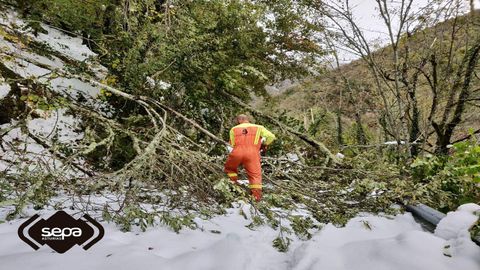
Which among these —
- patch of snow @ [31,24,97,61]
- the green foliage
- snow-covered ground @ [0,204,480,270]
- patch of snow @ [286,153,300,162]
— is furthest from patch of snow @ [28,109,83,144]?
the green foliage

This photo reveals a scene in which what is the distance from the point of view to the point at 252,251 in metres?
2.96

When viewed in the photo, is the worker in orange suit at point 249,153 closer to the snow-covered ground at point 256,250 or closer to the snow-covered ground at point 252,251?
the snow-covered ground at point 256,250

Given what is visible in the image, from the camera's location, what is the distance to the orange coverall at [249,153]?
5043 millimetres

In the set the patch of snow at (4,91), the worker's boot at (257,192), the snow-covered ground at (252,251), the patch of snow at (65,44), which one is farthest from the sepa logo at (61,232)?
the patch of snow at (65,44)

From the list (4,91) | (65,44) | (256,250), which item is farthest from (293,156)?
(65,44)

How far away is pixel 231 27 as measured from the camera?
7109 mm

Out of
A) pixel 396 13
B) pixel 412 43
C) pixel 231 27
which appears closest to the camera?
pixel 231 27

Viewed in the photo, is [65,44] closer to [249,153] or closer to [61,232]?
[249,153]

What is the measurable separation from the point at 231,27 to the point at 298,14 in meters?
4.15

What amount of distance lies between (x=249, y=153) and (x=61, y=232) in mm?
2792

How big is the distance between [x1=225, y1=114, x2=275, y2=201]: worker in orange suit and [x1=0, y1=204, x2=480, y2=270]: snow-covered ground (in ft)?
5.53

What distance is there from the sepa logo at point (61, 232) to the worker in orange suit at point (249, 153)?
2.34 metres

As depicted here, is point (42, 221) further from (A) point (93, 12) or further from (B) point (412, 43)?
(B) point (412, 43)

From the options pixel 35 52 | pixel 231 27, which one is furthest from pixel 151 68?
pixel 35 52
